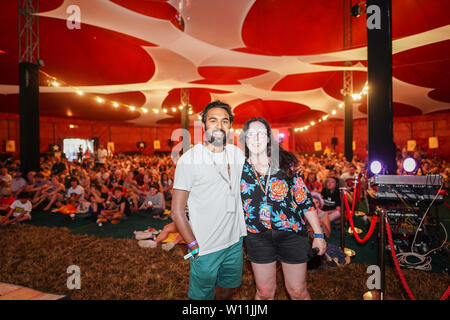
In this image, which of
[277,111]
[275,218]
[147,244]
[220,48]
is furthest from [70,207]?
[277,111]

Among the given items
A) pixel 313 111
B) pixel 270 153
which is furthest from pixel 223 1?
pixel 313 111

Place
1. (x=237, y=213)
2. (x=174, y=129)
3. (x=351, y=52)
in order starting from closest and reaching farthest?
(x=237, y=213)
(x=351, y=52)
(x=174, y=129)

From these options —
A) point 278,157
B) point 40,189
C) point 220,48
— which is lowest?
point 40,189

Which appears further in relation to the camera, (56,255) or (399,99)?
(399,99)

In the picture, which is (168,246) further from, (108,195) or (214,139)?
(108,195)

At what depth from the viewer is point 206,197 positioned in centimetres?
180

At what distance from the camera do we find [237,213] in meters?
1.96

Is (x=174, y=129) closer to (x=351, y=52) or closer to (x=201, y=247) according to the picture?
(x=351, y=52)

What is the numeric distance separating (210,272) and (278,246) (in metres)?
0.58

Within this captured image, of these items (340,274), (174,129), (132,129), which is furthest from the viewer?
(174,129)

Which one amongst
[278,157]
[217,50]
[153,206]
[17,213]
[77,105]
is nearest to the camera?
[278,157]

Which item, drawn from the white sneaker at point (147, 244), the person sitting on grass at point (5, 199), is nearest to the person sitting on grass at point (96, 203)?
the person sitting on grass at point (5, 199)
